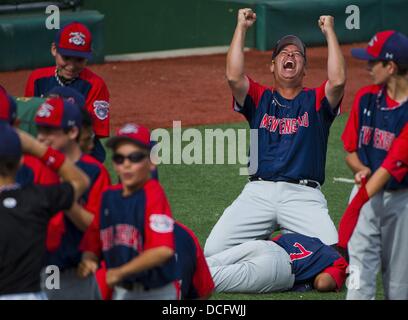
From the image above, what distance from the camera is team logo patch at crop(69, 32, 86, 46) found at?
8.09m

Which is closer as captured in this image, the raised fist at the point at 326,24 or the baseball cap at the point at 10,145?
the baseball cap at the point at 10,145

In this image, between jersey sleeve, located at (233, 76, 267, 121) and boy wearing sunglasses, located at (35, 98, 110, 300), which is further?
jersey sleeve, located at (233, 76, 267, 121)

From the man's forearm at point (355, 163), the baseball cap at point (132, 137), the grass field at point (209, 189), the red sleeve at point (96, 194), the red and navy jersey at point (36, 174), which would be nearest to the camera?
the baseball cap at point (132, 137)

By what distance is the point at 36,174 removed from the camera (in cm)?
571

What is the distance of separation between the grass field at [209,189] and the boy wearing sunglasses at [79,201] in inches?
111

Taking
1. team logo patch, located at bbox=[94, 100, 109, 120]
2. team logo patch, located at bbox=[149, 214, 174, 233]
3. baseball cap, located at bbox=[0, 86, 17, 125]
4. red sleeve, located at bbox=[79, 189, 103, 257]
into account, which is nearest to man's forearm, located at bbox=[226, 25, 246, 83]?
team logo patch, located at bbox=[94, 100, 109, 120]

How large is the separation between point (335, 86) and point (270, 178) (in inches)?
32.1

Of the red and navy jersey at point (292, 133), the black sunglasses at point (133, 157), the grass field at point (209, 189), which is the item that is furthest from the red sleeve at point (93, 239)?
the grass field at point (209, 189)

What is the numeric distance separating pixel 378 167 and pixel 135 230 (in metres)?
1.74

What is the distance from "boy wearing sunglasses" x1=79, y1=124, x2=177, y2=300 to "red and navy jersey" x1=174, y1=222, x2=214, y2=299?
39cm

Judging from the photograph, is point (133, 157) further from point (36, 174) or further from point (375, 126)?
point (375, 126)

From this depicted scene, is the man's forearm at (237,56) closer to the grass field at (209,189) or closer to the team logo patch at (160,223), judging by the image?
the grass field at (209,189)

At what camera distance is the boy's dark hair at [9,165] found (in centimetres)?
526

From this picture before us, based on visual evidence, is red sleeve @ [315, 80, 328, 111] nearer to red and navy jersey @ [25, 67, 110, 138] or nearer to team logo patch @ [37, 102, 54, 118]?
red and navy jersey @ [25, 67, 110, 138]
